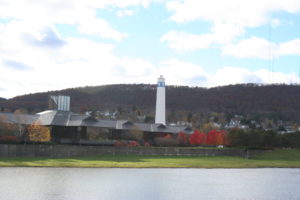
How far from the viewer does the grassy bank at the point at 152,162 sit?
47094 millimetres

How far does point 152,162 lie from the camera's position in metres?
52.1

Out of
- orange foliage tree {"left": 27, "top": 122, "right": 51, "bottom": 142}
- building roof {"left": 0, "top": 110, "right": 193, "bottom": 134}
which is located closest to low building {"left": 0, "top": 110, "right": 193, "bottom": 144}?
building roof {"left": 0, "top": 110, "right": 193, "bottom": 134}

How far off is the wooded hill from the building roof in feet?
259

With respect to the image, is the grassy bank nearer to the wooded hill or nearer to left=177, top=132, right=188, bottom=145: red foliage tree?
left=177, top=132, right=188, bottom=145: red foliage tree

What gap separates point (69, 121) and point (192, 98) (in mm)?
113494

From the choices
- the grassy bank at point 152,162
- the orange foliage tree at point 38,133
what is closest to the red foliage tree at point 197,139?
the grassy bank at point 152,162

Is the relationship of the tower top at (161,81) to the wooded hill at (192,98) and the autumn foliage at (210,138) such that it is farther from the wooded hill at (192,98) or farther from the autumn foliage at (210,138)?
the wooded hill at (192,98)

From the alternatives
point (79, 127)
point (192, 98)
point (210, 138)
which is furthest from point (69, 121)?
point (192, 98)

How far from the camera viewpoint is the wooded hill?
16650 centimetres

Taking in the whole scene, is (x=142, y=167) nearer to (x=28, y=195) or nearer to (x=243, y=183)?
(x=243, y=183)

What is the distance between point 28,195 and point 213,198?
31.3 feet

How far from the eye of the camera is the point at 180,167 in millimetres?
50531

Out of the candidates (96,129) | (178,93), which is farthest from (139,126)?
(178,93)

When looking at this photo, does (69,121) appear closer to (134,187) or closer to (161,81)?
(161,81)
